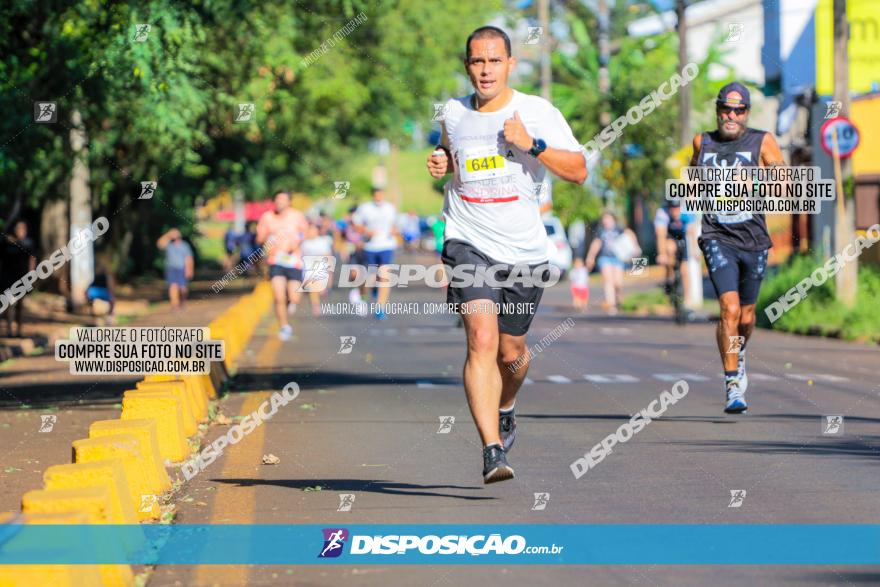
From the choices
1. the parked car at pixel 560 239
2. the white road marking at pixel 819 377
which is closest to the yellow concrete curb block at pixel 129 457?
the white road marking at pixel 819 377

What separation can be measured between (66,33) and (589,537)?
14457mm

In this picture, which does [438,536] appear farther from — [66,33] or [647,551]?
[66,33]

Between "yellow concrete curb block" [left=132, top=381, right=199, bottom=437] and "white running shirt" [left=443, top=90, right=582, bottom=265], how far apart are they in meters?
2.90

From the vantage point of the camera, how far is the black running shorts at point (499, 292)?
27.1 ft

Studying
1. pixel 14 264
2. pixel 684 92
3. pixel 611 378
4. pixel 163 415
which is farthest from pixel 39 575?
pixel 684 92

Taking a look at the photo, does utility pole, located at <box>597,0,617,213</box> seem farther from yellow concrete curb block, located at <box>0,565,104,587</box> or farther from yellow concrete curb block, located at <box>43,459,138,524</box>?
yellow concrete curb block, located at <box>0,565,104,587</box>

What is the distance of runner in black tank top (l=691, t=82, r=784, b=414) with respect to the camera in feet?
38.0

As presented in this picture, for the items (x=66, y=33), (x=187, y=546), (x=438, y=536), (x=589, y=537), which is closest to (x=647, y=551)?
(x=589, y=537)

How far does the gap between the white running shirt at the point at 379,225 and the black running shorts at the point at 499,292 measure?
1696cm

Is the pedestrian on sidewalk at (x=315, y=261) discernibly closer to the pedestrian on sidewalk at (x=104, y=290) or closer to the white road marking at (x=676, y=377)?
the pedestrian on sidewalk at (x=104, y=290)

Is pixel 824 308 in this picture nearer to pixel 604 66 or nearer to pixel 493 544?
pixel 493 544

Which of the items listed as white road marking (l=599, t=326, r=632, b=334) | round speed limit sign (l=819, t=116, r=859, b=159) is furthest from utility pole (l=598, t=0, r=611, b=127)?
round speed limit sign (l=819, t=116, r=859, b=159)

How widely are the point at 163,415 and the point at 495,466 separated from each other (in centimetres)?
284

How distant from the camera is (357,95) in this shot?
4259 cm
